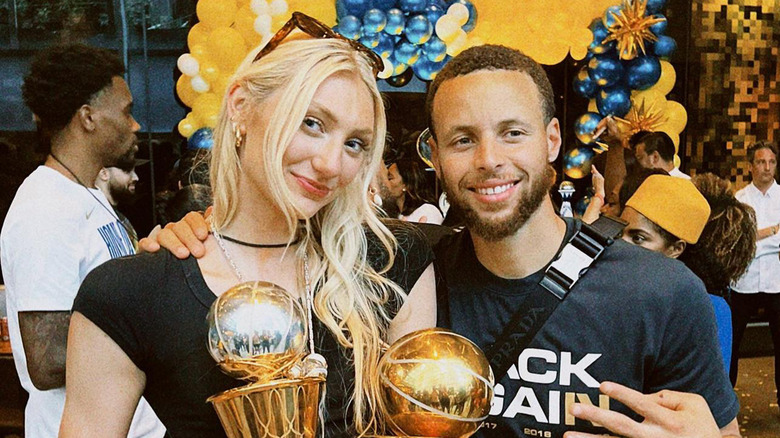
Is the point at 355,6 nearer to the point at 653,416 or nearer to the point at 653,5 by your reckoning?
the point at 653,5

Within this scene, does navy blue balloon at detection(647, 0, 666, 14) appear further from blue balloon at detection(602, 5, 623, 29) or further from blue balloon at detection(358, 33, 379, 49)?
blue balloon at detection(358, 33, 379, 49)

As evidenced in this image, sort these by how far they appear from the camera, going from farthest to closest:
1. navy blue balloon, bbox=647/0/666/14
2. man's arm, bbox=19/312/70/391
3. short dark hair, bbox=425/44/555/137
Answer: navy blue balloon, bbox=647/0/666/14, man's arm, bbox=19/312/70/391, short dark hair, bbox=425/44/555/137

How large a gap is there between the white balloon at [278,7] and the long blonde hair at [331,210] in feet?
11.6

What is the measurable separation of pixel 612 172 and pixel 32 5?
180 inches

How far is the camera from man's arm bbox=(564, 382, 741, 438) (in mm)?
1158

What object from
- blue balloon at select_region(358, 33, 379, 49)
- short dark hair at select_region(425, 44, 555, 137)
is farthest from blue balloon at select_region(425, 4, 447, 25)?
short dark hair at select_region(425, 44, 555, 137)

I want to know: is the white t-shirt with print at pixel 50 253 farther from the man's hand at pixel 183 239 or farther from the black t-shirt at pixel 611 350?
the black t-shirt at pixel 611 350

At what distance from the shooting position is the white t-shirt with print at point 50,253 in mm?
1979

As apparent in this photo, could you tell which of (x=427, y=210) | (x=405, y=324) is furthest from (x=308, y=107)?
(x=427, y=210)

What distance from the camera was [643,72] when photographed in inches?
217

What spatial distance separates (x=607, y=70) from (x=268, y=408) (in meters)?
5.11

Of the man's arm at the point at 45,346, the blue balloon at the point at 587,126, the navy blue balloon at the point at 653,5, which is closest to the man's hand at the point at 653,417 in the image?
the man's arm at the point at 45,346

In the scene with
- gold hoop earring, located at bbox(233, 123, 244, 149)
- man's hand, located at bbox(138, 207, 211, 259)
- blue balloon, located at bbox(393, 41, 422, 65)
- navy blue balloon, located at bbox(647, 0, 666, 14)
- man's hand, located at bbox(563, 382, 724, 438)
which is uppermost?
gold hoop earring, located at bbox(233, 123, 244, 149)

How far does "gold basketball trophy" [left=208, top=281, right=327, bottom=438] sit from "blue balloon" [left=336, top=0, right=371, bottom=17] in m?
4.22
